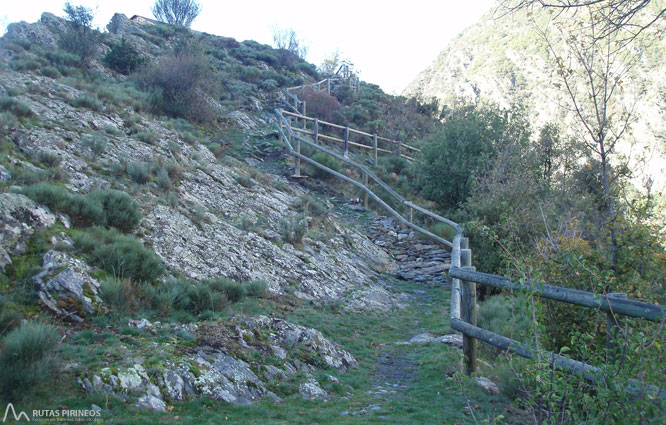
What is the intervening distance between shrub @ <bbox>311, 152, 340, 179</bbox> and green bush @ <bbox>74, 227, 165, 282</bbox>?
1071 cm

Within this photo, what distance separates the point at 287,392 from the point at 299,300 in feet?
10.6

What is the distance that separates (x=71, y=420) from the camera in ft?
10.6

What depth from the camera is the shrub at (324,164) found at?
16734mm

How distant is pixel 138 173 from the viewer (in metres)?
8.75

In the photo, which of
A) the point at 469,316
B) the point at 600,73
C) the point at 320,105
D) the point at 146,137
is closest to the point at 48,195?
the point at 146,137

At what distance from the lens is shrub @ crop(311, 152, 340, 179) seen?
1673cm

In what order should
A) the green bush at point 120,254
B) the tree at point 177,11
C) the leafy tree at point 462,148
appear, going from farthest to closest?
1. the tree at point 177,11
2. the leafy tree at point 462,148
3. the green bush at point 120,254

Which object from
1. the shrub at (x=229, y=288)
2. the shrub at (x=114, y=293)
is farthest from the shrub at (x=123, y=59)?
the shrub at (x=114, y=293)

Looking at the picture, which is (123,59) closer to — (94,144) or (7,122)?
(94,144)

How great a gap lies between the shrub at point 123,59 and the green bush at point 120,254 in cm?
1506

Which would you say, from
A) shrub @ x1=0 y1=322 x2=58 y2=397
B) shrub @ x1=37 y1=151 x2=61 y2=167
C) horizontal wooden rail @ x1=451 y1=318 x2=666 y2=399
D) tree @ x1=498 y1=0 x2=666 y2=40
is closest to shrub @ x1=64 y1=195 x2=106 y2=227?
shrub @ x1=37 y1=151 x2=61 y2=167

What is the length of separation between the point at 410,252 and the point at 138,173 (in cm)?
767

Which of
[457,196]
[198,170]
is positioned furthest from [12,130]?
[457,196]

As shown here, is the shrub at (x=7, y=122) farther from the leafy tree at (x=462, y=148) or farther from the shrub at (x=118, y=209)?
the leafy tree at (x=462, y=148)
